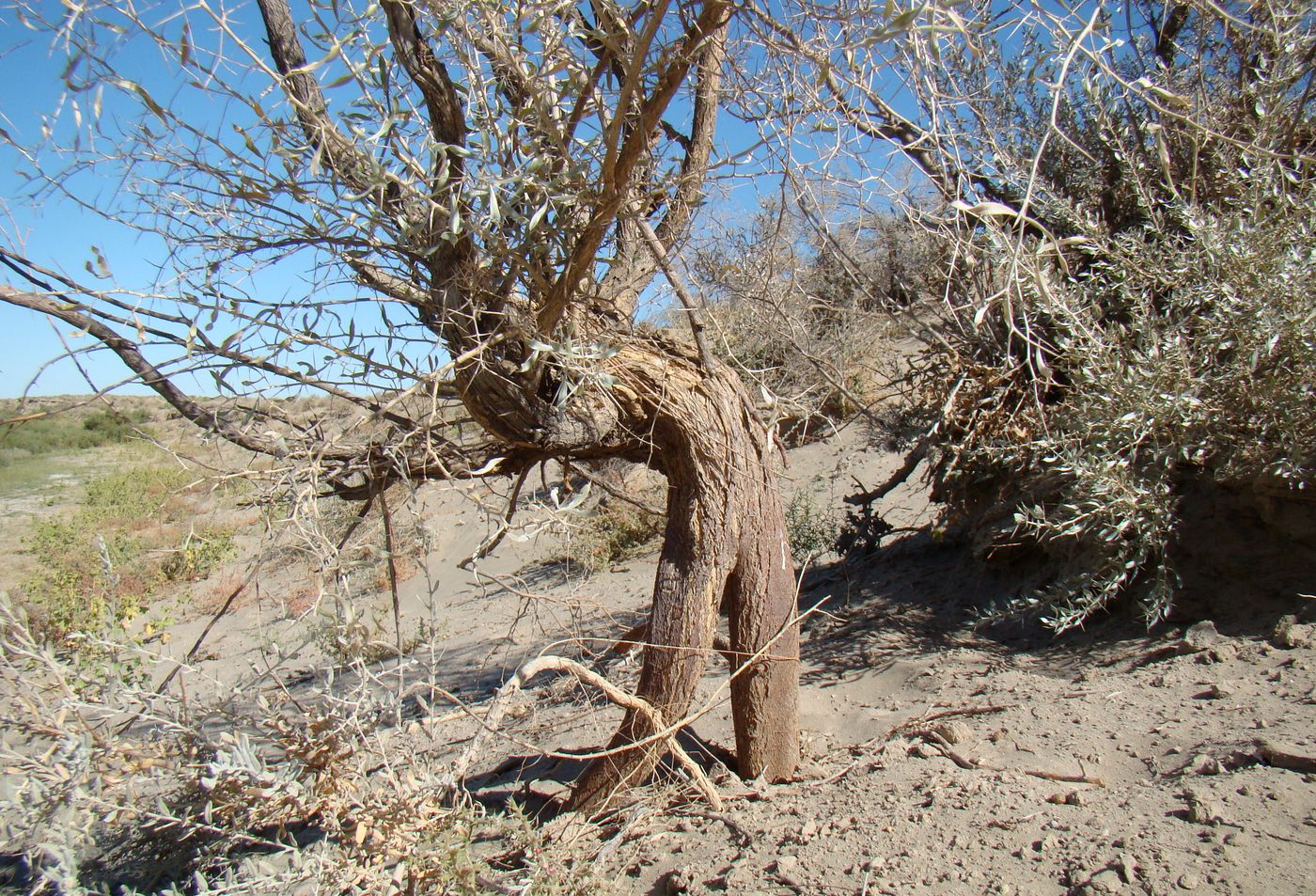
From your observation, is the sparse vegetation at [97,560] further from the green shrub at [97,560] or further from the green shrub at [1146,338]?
the green shrub at [1146,338]

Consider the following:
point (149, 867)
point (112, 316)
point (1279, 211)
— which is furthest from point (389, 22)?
point (1279, 211)

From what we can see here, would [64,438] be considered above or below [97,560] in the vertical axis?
above

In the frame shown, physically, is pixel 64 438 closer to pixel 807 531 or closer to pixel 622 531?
pixel 622 531

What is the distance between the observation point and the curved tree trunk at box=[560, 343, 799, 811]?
9.66 feet

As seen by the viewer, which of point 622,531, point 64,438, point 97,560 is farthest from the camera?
point 64,438

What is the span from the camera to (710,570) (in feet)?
9.91

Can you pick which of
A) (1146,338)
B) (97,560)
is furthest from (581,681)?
(97,560)

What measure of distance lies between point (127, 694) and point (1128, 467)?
4.08 meters

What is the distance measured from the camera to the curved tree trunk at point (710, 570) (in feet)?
9.66

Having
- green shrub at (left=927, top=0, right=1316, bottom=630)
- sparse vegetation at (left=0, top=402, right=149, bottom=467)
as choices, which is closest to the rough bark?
green shrub at (left=927, top=0, right=1316, bottom=630)

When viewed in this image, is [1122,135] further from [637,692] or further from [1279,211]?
[637,692]

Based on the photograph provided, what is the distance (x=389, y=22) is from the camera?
224 centimetres

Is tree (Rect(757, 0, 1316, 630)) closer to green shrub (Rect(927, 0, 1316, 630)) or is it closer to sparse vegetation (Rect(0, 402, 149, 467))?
green shrub (Rect(927, 0, 1316, 630))

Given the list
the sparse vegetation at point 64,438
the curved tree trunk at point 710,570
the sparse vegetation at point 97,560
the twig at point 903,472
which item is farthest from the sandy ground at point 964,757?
the sparse vegetation at point 64,438
